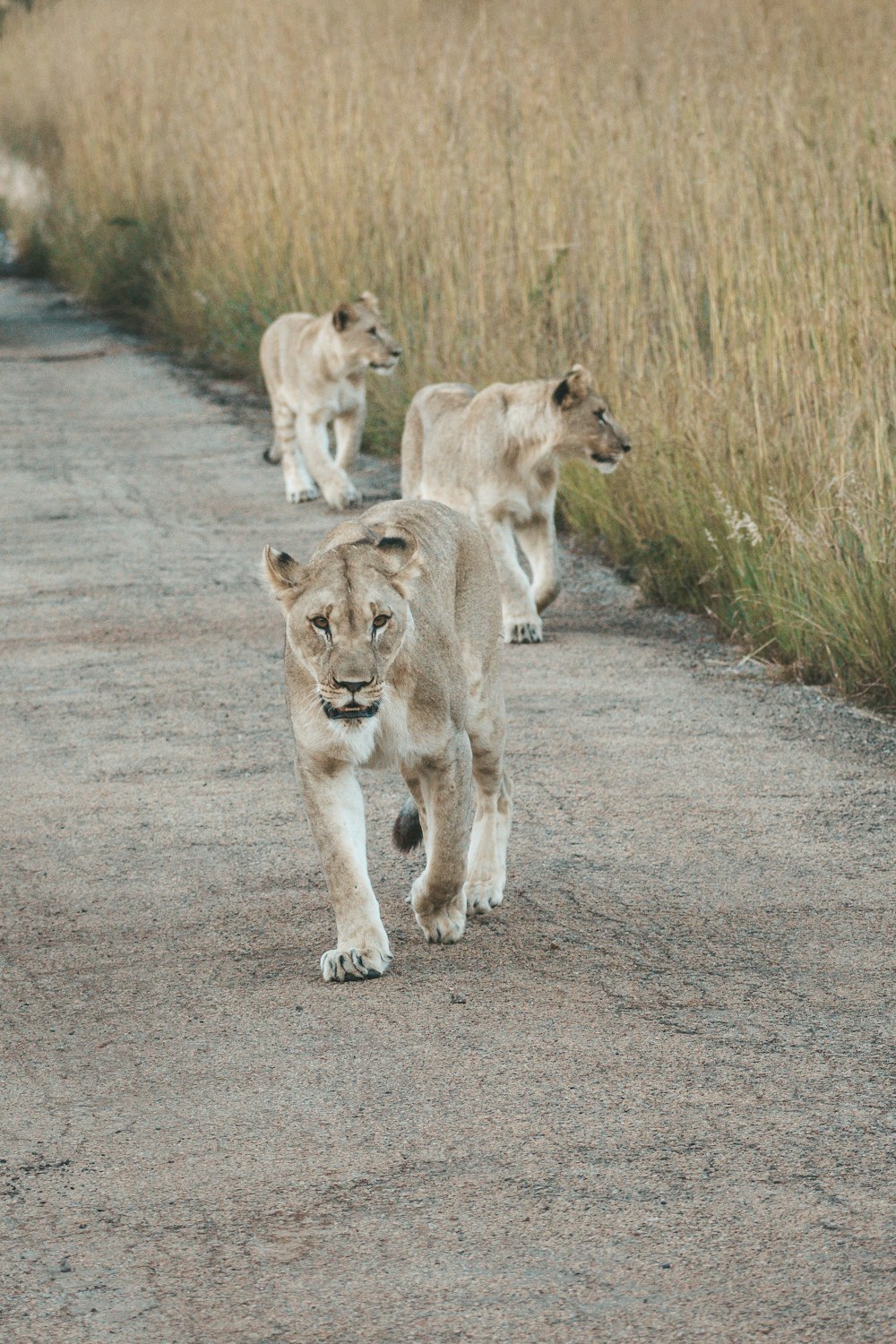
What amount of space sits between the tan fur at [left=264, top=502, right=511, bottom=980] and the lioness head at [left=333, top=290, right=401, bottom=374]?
18.0 feet

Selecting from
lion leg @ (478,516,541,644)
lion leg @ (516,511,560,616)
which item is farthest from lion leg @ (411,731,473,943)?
lion leg @ (516,511,560,616)

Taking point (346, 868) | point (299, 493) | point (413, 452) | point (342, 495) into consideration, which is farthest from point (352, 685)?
point (299, 493)

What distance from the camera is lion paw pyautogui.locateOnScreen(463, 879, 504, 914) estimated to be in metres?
4.42

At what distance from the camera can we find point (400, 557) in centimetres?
395

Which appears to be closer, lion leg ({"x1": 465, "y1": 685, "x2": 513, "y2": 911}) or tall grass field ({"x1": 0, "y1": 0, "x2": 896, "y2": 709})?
lion leg ({"x1": 465, "y1": 685, "x2": 513, "y2": 911})

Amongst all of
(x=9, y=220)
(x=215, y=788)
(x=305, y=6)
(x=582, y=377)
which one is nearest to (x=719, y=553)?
(x=582, y=377)

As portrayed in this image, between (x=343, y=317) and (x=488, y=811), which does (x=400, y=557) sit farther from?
(x=343, y=317)

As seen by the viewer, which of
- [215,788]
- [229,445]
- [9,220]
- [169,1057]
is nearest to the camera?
[169,1057]

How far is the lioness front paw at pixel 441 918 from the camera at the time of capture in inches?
165

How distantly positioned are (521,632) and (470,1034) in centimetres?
353

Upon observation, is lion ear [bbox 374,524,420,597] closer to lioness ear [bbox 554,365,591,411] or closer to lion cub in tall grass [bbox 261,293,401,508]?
lioness ear [bbox 554,365,591,411]

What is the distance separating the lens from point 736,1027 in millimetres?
3709

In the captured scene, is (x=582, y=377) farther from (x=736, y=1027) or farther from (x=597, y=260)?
(x=736, y=1027)

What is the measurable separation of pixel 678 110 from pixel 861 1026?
663 cm
